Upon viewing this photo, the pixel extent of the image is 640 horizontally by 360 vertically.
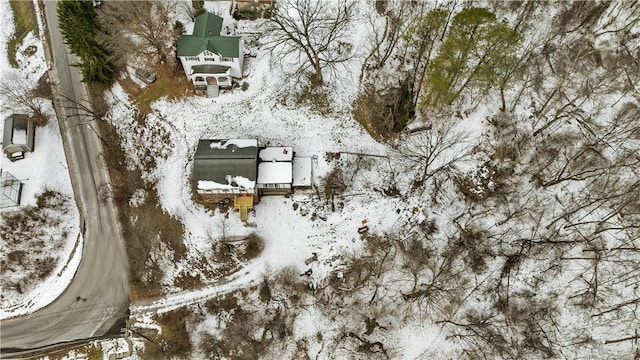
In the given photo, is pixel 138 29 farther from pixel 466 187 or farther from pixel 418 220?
pixel 466 187

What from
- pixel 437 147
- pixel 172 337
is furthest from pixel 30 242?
pixel 437 147

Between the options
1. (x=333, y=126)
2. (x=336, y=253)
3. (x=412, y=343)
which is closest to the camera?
(x=412, y=343)

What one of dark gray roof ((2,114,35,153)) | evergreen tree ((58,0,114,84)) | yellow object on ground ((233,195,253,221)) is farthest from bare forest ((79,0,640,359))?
dark gray roof ((2,114,35,153))

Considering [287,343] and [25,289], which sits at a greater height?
[25,289]

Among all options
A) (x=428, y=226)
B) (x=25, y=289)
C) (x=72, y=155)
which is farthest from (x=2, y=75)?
(x=428, y=226)

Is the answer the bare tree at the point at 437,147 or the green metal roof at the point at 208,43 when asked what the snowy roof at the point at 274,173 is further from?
the bare tree at the point at 437,147

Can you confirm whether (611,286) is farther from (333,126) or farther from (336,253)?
(333,126)
